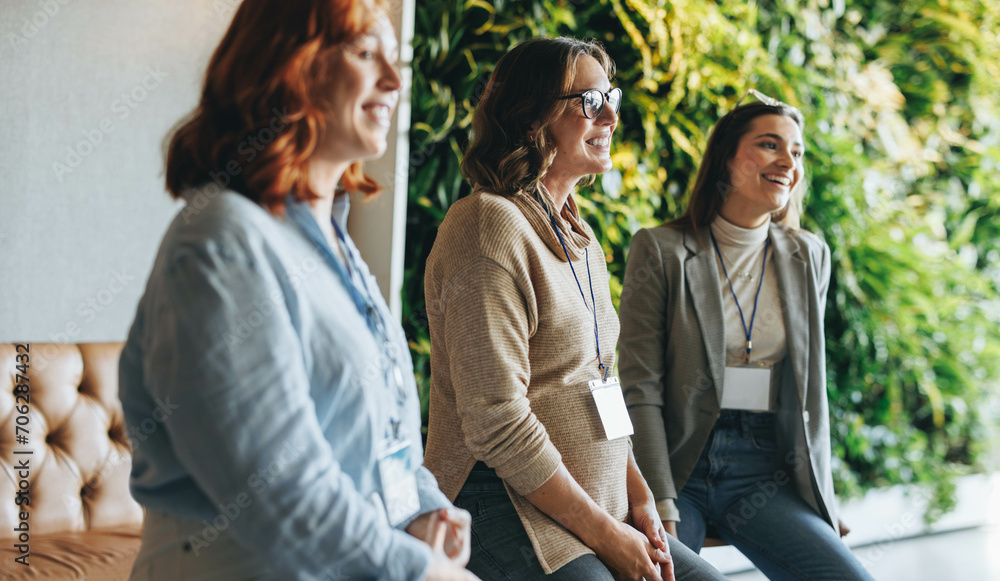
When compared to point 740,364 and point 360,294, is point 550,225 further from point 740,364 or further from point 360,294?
point 740,364

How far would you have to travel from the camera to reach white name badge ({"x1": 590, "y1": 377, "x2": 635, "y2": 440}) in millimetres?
1342

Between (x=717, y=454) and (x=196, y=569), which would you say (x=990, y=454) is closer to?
(x=717, y=454)

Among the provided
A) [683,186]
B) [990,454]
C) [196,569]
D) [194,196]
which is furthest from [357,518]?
[990,454]

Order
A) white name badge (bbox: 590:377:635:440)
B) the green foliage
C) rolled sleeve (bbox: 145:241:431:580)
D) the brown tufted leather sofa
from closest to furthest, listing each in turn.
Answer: rolled sleeve (bbox: 145:241:431:580), white name badge (bbox: 590:377:635:440), the brown tufted leather sofa, the green foliage

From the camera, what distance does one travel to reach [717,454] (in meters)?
1.83

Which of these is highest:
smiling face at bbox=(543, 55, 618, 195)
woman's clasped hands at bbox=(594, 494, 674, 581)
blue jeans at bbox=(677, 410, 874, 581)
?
smiling face at bbox=(543, 55, 618, 195)

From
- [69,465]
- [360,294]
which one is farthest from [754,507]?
[69,465]

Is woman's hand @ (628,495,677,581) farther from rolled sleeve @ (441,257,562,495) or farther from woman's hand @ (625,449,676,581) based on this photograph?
rolled sleeve @ (441,257,562,495)

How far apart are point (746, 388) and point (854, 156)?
2050mm

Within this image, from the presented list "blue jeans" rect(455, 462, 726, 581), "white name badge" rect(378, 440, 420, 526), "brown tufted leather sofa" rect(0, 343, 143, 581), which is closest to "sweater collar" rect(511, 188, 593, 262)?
"blue jeans" rect(455, 462, 726, 581)

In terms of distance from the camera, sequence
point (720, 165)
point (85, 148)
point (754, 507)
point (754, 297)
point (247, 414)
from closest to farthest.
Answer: point (247, 414) < point (754, 507) < point (754, 297) < point (720, 165) < point (85, 148)

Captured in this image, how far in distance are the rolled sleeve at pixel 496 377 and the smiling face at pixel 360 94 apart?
38 centimetres

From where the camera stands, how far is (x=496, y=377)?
119cm

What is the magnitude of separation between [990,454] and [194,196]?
4.47 meters
